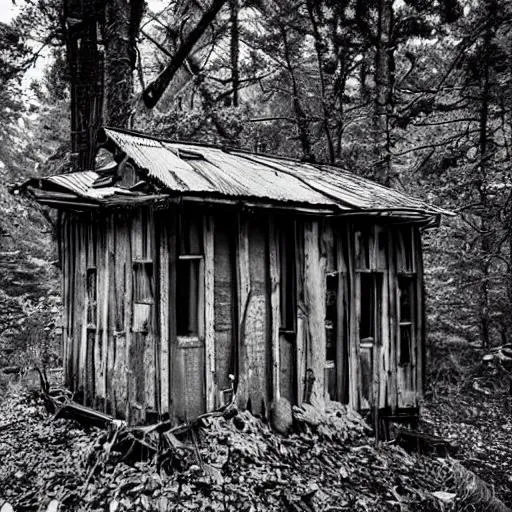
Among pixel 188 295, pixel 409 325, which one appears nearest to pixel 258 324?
pixel 188 295

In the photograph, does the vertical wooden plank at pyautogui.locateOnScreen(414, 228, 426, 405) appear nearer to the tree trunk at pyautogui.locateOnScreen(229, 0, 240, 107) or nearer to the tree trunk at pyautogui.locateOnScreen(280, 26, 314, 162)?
the tree trunk at pyautogui.locateOnScreen(280, 26, 314, 162)

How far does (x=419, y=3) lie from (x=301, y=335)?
33.6 feet

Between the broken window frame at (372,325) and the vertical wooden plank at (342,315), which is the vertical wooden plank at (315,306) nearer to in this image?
the vertical wooden plank at (342,315)

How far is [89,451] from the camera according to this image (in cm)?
659

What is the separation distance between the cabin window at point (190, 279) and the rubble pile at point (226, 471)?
1.23 m

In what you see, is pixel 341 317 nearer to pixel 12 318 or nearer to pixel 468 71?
pixel 468 71

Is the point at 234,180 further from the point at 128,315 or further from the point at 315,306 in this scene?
the point at 128,315

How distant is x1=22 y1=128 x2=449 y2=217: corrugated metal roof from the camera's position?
6582 millimetres

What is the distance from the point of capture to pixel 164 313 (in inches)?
263

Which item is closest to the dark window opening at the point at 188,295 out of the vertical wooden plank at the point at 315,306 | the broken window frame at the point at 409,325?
the vertical wooden plank at the point at 315,306

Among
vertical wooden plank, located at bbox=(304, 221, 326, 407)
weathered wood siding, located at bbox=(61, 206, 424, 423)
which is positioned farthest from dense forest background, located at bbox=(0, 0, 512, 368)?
vertical wooden plank, located at bbox=(304, 221, 326, 407)

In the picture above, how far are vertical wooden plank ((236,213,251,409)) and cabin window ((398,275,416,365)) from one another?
3501 mm

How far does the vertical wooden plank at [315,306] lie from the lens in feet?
26.0

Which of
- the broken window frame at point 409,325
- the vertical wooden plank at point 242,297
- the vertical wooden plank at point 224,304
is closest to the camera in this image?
the vertical wooden plank at point 224,304
